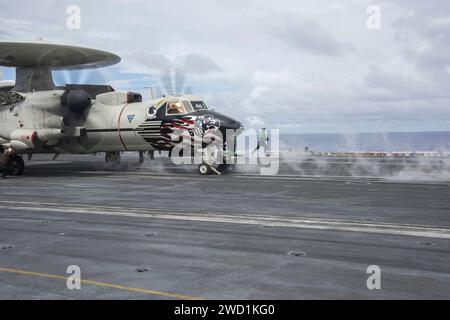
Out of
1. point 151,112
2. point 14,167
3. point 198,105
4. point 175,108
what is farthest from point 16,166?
point 198,105

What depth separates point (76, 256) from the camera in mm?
9031

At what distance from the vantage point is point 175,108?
25797 millimetres

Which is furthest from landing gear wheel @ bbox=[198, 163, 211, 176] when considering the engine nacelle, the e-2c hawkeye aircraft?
the engine nacelle

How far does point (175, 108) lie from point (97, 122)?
515 cm

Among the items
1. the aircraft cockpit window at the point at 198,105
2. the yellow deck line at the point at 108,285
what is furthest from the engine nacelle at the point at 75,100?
the yellow deck line at the point at 108,285

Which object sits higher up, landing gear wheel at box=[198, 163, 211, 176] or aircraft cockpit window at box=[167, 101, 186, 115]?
aircraft cockpit window at box=[167, 101, 186, 115]

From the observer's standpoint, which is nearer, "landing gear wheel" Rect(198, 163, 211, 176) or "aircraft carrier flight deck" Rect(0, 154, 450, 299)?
"aircraft carrier flight deck" Rect(0, 154, 450, 299)

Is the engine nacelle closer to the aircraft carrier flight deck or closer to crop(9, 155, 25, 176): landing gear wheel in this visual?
crop(9, 155, 25, 176): landing gear wheel

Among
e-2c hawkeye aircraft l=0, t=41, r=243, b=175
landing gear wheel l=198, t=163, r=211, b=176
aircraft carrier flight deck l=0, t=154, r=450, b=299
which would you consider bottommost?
aircraft carrier flight deck l=0, t=154, r=450, b=299

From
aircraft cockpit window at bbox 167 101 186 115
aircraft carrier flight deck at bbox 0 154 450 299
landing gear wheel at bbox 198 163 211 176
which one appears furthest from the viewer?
landing gear wheel at bbox 198 163 211 176

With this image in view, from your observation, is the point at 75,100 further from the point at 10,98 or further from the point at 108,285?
the point at 108,285

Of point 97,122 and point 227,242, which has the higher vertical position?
point 97,122

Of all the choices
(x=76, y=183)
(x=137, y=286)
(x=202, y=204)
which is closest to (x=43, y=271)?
(x=137, y=286)

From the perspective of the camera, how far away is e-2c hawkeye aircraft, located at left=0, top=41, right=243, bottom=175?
998 inches
